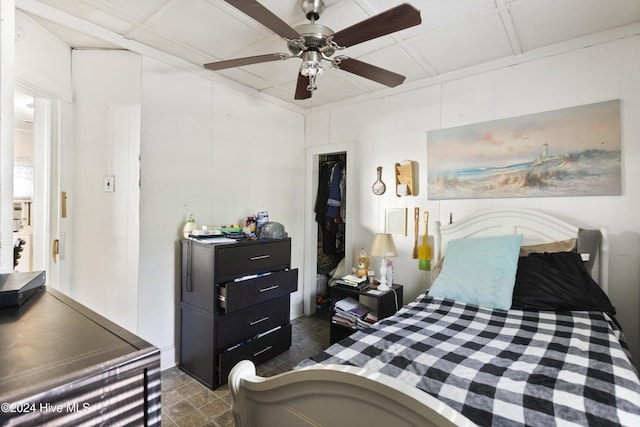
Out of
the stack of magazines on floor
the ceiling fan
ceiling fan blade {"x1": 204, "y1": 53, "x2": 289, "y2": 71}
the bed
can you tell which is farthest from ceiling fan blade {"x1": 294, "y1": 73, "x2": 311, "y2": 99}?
the stack of magazines on floor

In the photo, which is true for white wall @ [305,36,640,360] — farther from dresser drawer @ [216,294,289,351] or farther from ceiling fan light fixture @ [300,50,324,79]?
ceiling fan light fixture @ [300,50,324,79]

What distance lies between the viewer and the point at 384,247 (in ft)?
9.19

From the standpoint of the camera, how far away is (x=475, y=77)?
2.65 meters

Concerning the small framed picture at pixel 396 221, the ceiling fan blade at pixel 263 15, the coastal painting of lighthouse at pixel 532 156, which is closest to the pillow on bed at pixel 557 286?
the coastal painting of lighthouse at pixel 532 156

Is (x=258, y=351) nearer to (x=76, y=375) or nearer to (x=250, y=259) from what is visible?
(x=250, y=259)

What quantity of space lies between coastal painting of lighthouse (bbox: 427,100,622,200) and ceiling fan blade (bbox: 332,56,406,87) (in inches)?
42.6

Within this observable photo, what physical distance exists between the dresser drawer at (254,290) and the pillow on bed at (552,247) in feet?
6.23

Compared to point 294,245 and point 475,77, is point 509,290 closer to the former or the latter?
point 475,77

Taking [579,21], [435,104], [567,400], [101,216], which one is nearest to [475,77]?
[435,104]

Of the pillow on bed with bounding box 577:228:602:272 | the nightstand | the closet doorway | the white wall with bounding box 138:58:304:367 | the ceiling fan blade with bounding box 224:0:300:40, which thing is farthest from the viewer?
the closet doorway

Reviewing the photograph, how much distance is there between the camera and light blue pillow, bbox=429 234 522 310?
1.98 meters

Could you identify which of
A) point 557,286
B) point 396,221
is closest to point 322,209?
point 396,221

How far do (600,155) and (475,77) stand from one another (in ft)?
3.64

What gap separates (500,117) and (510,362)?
2.01 meters
